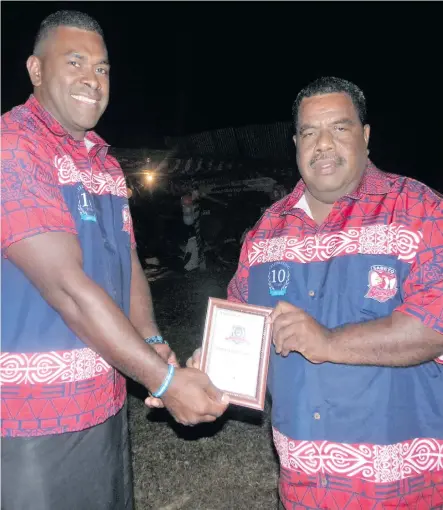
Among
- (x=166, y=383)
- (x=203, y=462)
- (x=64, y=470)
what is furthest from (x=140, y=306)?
(x=203, y=462)

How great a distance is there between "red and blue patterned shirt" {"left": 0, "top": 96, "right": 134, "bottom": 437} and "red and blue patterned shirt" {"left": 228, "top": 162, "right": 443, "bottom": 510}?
0.99m

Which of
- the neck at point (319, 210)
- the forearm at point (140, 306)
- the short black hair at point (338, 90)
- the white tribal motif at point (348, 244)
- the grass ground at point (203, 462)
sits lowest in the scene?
the grass ground at point (203, 462)

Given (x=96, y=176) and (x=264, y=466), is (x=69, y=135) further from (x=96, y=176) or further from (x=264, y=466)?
(x=264, y=466)

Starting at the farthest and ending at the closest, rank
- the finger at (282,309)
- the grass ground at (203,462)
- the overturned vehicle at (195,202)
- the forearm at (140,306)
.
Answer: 1. the overturned vehicle at (195,202)
2. the grass ground at (203,462)
3. the forearm at (140,306)
4. the finger at (282,309)

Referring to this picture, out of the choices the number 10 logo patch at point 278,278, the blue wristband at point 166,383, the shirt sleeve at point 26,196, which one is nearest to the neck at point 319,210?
the number 10 logo patch at point 278,278

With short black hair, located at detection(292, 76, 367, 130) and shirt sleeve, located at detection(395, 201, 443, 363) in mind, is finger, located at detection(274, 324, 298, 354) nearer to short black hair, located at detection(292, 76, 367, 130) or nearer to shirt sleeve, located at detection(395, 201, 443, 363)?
shirt sleeve, located at detection(395, 201, 443, 363)

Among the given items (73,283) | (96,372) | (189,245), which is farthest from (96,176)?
(189,245)

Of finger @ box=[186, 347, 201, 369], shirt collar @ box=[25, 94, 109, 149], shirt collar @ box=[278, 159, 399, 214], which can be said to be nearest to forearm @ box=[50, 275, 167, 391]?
finger @ box=[186, 347, 201, 369]

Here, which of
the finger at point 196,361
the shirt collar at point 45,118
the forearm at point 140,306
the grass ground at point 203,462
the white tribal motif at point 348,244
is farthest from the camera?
the grass ground at point 203,462

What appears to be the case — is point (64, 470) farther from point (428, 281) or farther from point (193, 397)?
point (428, 281)

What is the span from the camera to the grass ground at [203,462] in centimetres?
391

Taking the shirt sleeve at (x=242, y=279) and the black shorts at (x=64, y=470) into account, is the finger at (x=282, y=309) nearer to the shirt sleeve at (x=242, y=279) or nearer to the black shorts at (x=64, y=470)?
the shirt sleeve at (x=242, y=279)

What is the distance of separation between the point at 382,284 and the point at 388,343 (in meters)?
0.28

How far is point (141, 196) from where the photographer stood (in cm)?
1238
